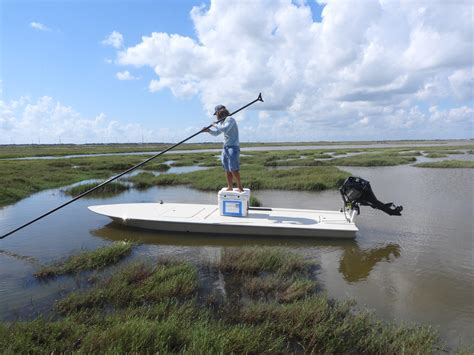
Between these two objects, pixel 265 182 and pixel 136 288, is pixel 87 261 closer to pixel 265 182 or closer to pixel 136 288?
pixel 136 288

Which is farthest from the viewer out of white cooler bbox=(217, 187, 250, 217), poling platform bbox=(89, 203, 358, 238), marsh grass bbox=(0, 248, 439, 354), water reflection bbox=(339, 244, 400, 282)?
white cooler bbox=(217, 187, 250, 217)

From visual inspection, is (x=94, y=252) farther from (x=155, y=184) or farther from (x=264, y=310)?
(x=155, y=184)

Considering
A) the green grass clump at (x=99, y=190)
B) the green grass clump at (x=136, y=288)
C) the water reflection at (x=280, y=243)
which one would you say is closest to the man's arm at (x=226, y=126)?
the water reflection at (x=280, y=243)

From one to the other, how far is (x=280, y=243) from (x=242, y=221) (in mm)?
1172

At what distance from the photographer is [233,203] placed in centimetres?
889

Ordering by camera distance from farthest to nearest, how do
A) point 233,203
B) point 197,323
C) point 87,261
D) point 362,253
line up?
1. point 233,203
2. point 362,253
3. point 87,261
4. point 197,323

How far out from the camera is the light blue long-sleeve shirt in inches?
328

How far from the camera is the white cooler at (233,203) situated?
8.80 meters

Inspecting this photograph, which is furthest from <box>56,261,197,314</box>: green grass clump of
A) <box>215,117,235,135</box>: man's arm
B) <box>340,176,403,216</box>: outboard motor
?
<box>340,176,403,216</box>: outboard motor

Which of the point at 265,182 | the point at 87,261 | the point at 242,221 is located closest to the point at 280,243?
the point at 242,221

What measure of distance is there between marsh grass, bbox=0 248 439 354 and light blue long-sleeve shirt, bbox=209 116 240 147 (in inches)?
147

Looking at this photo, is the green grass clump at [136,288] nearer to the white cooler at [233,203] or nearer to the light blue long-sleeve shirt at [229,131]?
the white cooler at [233,203]

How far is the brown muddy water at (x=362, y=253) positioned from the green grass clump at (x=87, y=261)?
31cm

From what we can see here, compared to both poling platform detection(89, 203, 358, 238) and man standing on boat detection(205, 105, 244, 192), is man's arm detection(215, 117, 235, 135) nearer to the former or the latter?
man standing on boat detection(205, 105, 244, 192)
